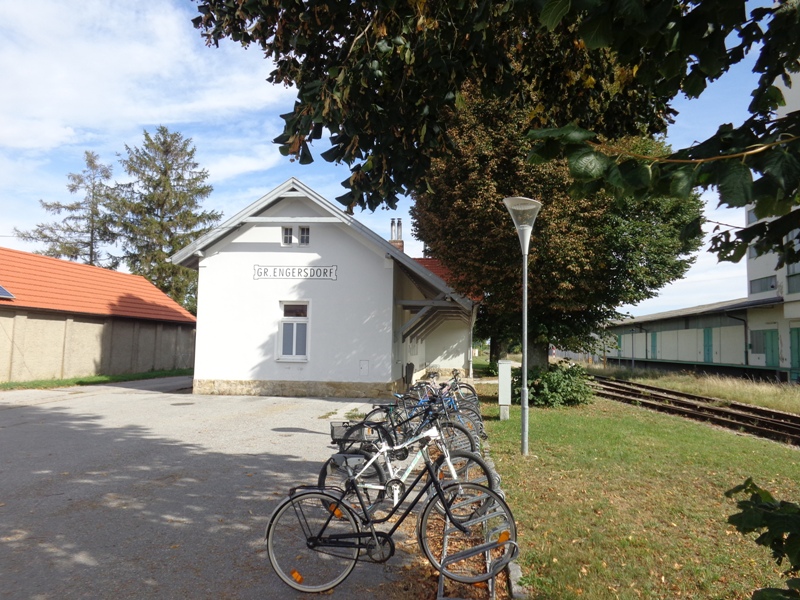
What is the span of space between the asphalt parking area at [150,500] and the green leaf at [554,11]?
373 centimetres

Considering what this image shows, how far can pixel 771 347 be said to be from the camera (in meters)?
29.9

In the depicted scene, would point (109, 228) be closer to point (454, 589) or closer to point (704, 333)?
point (704, 333)

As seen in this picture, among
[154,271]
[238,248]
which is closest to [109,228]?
[154,271]

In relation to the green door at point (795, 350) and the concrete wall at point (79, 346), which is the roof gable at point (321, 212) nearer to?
the concrete wall at point (79, 346)

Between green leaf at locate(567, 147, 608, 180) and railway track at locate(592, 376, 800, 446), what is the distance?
13.8m

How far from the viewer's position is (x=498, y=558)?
448 cm

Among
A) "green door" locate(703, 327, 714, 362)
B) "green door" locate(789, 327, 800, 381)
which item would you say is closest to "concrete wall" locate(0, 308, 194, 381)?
"green door" locate(789, 327, 800, 381)

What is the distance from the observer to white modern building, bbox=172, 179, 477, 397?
17.6 m

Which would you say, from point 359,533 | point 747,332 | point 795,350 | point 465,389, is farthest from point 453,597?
point 747,332

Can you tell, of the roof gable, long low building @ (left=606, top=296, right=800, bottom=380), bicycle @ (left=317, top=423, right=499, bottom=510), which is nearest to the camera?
bicycle @ (left=317, top=423, right=499, bottom=510)

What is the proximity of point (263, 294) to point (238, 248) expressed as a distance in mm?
1602

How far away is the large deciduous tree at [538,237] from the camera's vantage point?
15625 mm

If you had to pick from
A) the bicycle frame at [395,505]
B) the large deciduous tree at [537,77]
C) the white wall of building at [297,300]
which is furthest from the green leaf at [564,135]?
the white wall of building at [297,300]

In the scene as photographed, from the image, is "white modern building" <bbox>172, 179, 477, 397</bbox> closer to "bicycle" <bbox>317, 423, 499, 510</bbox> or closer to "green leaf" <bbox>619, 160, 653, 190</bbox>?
"bicycle" <bbox>317, 423, 499, 510</bbox>
